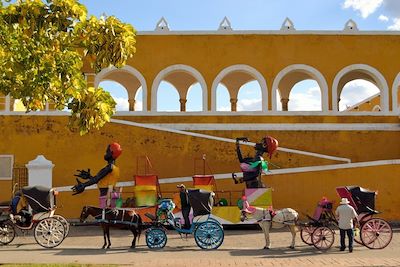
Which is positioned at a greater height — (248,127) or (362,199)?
(248,127)

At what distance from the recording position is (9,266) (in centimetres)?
969

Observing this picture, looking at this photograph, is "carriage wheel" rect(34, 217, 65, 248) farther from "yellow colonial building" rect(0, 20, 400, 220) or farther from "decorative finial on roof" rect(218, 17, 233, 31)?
"decorative finial on roof" rect(218, 17, 233, 31)

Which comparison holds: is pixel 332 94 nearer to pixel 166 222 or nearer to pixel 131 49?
pixel 166 222

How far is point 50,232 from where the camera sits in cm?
1318

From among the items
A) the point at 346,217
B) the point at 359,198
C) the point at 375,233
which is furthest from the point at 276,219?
the point at 375,233

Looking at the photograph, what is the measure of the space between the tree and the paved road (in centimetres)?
362

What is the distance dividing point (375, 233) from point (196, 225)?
442cm

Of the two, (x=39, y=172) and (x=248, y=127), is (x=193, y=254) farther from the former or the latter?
(x=248, y=127)

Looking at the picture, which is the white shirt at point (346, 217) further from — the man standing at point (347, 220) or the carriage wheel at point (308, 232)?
the carriage wheel at point (308, 232)

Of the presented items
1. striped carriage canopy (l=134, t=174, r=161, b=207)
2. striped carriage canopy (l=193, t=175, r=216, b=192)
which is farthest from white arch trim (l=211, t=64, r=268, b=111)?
striped carriage canopy (l=134, t=174, r=161, b=207)

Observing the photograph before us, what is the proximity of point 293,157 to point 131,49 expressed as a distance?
11811 mm

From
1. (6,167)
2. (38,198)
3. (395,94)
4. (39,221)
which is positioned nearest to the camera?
(39,221)

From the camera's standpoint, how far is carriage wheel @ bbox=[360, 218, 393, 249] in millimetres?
12945

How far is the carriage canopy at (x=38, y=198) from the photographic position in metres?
13.7
